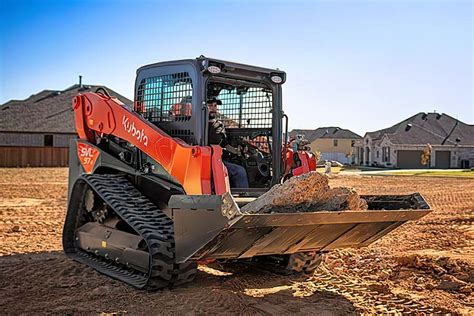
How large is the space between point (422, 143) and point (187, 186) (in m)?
57.2

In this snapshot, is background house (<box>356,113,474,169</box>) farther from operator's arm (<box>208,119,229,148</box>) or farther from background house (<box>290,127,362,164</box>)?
operator's arm (<box>208,119,229,148</box>)

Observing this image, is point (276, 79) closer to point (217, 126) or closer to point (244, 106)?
point (244, 106)

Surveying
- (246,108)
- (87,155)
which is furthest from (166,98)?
(87,155)

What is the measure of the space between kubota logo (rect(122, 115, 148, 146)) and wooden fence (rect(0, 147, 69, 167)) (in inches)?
1423

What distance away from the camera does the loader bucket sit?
538 cm

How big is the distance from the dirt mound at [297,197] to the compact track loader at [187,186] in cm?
19

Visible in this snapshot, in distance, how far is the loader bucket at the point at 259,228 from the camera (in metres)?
5.38

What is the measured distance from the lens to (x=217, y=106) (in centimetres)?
778

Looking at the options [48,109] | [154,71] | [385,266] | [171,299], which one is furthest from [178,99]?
[48,109]

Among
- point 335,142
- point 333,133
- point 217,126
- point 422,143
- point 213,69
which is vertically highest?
point 333,133

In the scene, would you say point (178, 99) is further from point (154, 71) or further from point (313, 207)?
point (313, 207)

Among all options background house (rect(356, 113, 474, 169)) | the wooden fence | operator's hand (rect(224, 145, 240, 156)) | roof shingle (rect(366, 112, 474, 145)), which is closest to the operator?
operator's hand (rect(224, 145, 240, 156))

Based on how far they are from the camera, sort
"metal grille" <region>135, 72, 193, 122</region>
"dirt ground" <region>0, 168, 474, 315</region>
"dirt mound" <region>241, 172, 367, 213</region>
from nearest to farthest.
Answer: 1. "dirt mound" <region>241, 172, 367, 213</region>
2. "dirt ground" <region>0, 168, 474, 315</region>
3. "metal grille" <region>135, 72, 193, 122</region>

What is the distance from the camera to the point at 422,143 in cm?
6034
